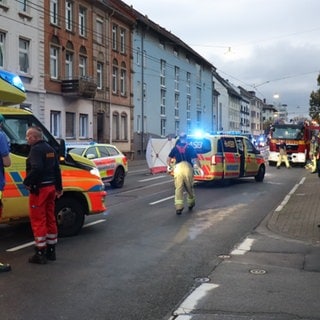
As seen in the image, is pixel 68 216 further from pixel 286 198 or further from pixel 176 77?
pixel 176 77

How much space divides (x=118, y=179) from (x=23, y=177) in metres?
10.1

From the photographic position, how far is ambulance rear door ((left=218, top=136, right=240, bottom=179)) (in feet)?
59.9

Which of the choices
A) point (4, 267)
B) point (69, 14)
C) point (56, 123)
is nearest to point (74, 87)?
point (56, 123)

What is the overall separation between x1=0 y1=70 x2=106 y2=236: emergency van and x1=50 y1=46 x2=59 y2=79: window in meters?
23.8

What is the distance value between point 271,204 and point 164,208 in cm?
293

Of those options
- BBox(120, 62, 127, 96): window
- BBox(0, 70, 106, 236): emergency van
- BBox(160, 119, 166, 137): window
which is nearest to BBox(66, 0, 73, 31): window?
BBox(120, 62, 127, 96): window

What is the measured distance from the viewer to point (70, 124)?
34.3m

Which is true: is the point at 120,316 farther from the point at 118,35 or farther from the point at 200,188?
the point at 118,35

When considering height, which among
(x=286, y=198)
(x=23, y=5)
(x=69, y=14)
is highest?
(x=69, y=14)

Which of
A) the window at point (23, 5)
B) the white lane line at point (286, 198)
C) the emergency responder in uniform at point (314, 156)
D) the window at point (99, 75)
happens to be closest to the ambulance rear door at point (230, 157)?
the white lane line at point (286, 198)

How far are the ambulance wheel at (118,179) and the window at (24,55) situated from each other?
1301cm

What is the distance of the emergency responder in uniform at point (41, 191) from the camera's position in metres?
6.91

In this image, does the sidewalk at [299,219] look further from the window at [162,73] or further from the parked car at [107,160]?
the window at [162,73]

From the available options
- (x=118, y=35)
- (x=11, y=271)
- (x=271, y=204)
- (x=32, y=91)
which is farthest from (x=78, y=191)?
(x=118, y=35)
